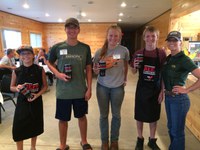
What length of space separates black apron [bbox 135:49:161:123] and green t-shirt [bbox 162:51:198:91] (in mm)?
134

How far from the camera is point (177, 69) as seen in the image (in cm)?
151

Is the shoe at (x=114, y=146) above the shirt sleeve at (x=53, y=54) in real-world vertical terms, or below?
below

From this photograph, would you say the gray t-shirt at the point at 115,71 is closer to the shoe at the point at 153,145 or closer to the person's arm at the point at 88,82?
the person's arm at the point at 88,82

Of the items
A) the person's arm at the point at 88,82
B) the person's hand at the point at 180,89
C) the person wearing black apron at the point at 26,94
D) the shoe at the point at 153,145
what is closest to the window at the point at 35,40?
the person wearing black apron at the point at 26,94

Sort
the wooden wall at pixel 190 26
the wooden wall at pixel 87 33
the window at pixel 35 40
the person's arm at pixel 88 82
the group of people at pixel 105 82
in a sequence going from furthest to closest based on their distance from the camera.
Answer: the wooden wall at pixel 87 33
the window at pixel 35 40
the wooden wall at pixel 190 26
the person's arm at pixel 88 82
the group of people at pixel 105 82

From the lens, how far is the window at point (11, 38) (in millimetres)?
6547

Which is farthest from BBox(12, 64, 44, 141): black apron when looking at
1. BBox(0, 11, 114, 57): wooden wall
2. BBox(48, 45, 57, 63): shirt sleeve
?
BBox(0, 11, 114, 57): wooden wall

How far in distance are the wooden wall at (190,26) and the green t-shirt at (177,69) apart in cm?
88

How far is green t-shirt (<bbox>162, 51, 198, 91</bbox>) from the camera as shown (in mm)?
1466

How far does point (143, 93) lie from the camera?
1.82m

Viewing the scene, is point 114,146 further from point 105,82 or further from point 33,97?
point 33,97

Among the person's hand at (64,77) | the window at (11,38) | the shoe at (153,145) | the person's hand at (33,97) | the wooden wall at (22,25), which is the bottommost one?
the shoe at (153,145)

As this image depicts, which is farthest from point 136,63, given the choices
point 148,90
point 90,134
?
point 90,134

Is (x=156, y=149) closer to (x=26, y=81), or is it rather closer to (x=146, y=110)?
(x=146, y=110)
